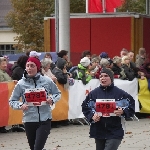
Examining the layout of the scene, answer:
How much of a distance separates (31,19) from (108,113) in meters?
39.5

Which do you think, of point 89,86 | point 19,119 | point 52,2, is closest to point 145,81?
point 89,86

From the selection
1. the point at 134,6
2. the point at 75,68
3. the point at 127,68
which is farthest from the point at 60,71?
the point at 134,6

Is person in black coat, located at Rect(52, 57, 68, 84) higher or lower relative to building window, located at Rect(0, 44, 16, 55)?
higher

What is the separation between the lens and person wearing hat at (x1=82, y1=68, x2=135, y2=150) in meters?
9.38

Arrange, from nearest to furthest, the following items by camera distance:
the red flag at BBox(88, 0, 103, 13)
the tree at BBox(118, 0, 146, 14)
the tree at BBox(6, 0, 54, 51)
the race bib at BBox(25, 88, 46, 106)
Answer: the race bib at BBox(25, 88, 46, 106) < the red flag at BBox(88, 0, 103, 13) < the tree at BBox(6, 0, 54, 51) < the tree at BBox(118, 0, 146, 14)

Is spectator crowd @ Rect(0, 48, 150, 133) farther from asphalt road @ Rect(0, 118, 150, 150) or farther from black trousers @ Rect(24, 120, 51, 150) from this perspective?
black trousers @ Rect(24, 120, 51, 150)

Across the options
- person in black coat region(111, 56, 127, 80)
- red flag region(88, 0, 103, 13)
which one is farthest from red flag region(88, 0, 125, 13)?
person in black coat region(111, 56, 127, 80)

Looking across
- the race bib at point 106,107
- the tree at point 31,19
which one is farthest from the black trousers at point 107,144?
the tree at point 31,19

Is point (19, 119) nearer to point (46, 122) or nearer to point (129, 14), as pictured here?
point (46, 122)

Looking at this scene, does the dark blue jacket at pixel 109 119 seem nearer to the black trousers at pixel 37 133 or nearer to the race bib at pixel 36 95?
the black trousers at pixel 37 133

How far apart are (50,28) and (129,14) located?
10.6ft

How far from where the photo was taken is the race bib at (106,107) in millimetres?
9438

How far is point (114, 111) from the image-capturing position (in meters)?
9.44

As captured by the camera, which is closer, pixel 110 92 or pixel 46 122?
pixel 110 92
